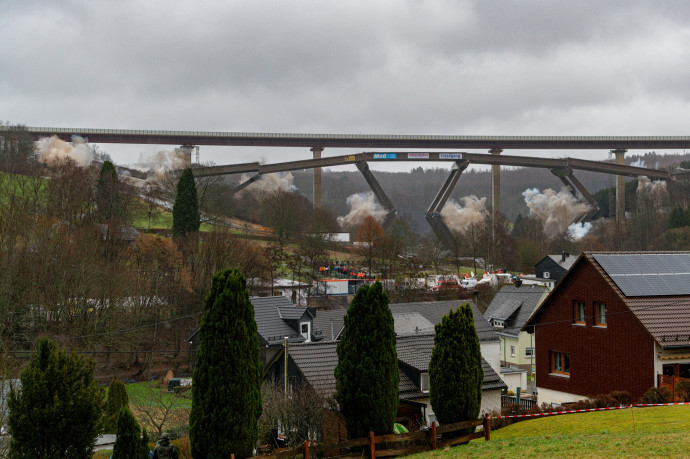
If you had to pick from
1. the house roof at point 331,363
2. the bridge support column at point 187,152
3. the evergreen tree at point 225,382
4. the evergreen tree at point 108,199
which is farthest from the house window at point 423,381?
the bridge support column at point 187,152

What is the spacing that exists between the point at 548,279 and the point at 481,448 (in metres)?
45.1

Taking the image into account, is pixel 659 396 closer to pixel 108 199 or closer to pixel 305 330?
pixel 305 330

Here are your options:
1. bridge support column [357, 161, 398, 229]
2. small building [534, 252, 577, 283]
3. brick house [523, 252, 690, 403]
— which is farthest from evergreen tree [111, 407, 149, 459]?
bridge support column [357, 161, 398, 229]

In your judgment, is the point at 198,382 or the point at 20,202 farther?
the point at 20,202

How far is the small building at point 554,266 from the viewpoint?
53688mm

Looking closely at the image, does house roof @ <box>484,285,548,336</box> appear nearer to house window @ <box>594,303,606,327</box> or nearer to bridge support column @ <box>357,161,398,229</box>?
house window @ <box>594,303,606,327</box>

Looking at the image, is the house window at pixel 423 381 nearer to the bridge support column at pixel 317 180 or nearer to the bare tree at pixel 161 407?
the bare tree at pixel 161 407

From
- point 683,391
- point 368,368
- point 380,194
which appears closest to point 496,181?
point 380,194

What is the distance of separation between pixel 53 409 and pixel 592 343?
14580mm

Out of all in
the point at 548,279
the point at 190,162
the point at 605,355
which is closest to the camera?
the point at 605,355

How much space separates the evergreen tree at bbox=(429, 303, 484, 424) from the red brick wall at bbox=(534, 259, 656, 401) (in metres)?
5.68

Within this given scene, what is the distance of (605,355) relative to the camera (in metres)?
19.1

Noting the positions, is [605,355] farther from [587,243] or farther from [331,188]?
[331,188]

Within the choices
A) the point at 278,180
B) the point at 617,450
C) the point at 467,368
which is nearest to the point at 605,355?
the point at 467,368
